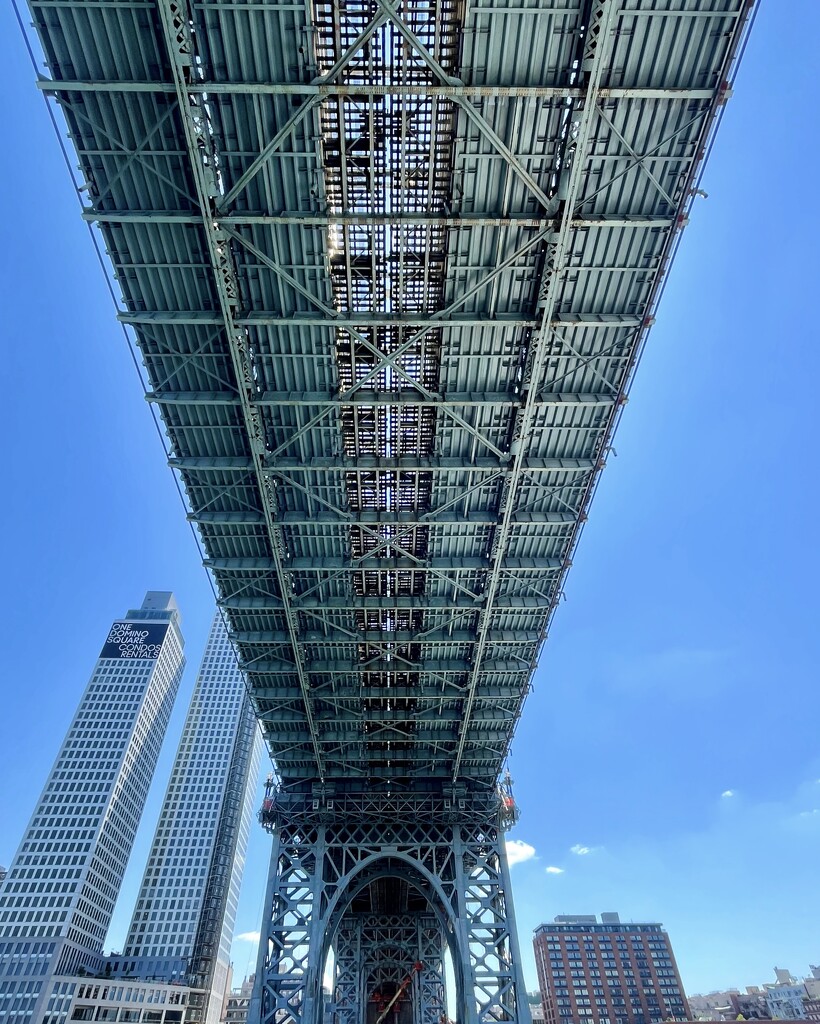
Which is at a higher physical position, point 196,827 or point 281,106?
point 196,827

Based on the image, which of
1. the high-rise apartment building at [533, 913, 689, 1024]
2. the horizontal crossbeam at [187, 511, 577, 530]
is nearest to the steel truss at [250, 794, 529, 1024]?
the horizontal crossbeam at [187, 511, 577, 530]

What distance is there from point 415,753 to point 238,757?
5346 inches

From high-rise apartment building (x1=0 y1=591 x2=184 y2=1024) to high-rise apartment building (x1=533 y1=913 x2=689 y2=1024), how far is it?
8539cm

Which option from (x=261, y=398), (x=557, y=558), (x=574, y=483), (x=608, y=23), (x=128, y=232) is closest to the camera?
(x=608, y=23)

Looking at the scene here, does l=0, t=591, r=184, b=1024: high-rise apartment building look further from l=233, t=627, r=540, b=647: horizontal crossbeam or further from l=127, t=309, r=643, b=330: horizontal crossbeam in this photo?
l=127, t=309, r=643, b=330: horizontal crossbeam

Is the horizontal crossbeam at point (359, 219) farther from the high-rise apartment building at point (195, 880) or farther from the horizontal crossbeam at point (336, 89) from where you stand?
the high-rise apartment building at point (195, 880)

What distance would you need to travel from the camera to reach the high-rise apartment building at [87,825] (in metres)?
102

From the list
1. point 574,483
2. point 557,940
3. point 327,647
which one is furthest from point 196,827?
point 574,483

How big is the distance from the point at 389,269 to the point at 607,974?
154 metres

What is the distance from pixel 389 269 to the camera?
18672mm

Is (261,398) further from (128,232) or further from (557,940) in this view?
(557,940)

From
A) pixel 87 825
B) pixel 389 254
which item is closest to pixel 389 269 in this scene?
pixel 389 254

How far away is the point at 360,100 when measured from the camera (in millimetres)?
15789

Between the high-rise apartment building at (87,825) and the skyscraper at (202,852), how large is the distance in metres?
11.3
